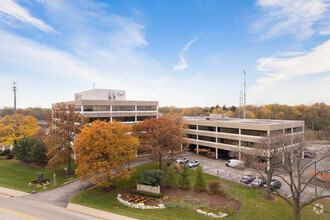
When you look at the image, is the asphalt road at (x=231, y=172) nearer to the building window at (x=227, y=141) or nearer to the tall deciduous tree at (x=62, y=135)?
the building window at (x=227, y=141)

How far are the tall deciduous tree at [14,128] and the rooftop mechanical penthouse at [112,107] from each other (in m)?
11.7

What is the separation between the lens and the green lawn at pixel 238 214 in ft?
68.4

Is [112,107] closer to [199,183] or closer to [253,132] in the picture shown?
[199,183]

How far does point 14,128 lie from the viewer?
43.0 meters

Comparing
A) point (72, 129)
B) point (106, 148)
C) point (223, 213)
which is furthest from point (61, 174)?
point (223, 213)

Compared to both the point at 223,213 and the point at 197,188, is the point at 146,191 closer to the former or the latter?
the point at 197,188

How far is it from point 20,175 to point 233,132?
43.1 metres

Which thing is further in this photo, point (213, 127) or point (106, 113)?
point (213, 127)

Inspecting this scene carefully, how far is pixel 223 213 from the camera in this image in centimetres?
2130

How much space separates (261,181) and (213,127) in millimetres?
19724

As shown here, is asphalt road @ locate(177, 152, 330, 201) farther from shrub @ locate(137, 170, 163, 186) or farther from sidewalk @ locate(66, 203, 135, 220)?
sidewalk @ locate(66, 203, 135, 220)

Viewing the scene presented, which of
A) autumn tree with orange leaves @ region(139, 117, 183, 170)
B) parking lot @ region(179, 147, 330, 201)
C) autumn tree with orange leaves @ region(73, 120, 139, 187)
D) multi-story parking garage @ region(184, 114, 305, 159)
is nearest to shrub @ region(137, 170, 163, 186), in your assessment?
autumn tree with orange leaves @ region(73, 120, 139, 187)

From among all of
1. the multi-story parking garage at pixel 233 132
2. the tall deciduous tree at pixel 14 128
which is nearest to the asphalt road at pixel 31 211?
the tall deciduous tree at pixel 14 128

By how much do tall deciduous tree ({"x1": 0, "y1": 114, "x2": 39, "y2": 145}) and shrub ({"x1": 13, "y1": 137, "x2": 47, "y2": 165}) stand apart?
5915 millimetres
